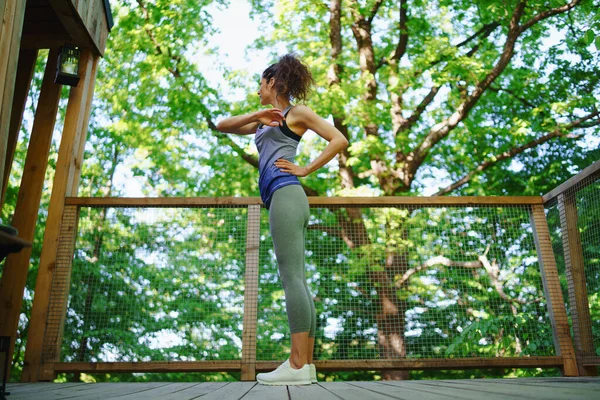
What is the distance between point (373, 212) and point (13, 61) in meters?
4.11

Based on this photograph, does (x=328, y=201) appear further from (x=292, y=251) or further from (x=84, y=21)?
(x=84, y=21)

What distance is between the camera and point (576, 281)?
9.47 feet

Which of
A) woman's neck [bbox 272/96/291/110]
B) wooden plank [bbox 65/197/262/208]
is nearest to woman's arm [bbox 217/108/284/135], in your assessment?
woman's neck [bbox 272/96/291/110]

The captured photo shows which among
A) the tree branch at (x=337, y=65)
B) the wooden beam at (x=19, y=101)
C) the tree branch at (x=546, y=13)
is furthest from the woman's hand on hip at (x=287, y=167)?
the tree branch at (x=546, y=13)

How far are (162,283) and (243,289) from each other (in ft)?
2.75

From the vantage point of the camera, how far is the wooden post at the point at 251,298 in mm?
2809

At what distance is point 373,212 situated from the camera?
5.55m

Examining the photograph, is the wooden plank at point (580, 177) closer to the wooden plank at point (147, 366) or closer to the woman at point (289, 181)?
the woman at point (289, 181)

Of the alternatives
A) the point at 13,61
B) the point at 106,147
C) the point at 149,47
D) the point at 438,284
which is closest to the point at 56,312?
the point at 13,61

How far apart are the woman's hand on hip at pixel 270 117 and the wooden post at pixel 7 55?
0.97m

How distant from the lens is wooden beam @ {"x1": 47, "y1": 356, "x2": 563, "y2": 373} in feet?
9.10

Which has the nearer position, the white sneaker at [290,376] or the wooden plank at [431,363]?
the white sneaker at [290,376]

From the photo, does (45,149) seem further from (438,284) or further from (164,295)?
(438,284)

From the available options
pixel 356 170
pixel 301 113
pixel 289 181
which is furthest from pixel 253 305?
pixel 356 170
